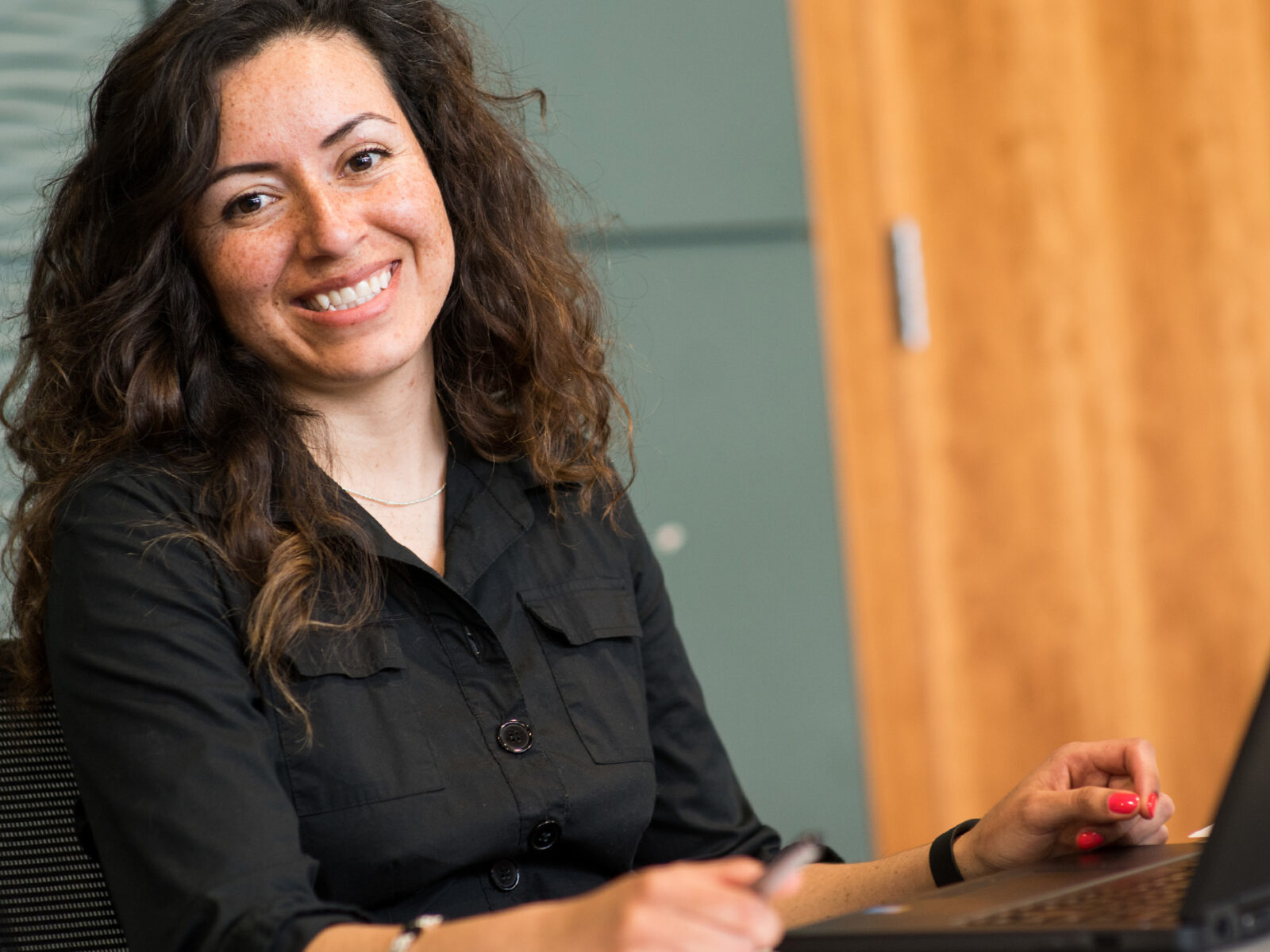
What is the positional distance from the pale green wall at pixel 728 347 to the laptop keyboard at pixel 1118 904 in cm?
144

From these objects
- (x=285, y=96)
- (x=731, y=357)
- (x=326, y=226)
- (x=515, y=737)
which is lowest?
(x=515, y=737)

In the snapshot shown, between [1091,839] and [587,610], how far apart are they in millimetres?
494

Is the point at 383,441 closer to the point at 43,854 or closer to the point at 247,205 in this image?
the point at 247,205

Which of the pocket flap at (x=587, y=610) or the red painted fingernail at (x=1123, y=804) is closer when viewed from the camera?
the red painted fingernail at (x=1123, y=804)

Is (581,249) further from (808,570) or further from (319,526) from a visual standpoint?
(319,526)

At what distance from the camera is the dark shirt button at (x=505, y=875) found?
3.89 ft

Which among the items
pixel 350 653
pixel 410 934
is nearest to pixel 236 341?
pixel 350 653

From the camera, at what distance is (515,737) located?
1.22m

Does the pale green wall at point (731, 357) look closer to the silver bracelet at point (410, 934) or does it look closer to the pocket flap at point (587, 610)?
the pocket flap at point (587, 610)

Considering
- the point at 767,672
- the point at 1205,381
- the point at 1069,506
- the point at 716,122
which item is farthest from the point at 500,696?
the point at 1205,381

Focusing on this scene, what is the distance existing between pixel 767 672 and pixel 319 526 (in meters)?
1.37

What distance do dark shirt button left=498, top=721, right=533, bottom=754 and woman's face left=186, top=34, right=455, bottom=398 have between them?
35 cm

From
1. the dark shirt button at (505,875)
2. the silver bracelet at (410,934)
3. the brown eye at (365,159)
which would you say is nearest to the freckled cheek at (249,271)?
the brown eye at (365,159)

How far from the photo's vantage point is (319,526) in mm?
1258
